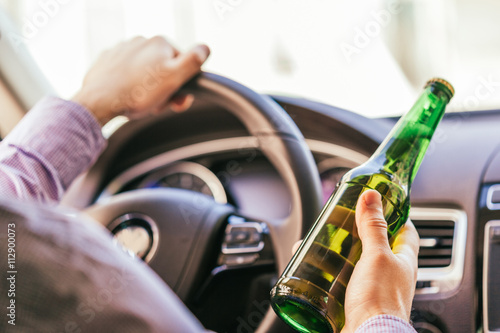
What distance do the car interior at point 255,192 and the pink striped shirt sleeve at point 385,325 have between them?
190 mm

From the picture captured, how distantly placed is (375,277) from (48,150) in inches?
18.4

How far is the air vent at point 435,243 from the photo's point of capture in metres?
0.59

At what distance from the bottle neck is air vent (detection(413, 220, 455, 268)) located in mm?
102

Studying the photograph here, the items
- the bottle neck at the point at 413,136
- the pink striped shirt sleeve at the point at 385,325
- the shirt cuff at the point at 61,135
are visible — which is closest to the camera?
the pink striped shirt sleeve at the point at 385,325

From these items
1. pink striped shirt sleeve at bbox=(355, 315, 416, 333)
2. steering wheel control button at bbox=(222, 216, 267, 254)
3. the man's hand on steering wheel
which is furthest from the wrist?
pink striped shirt sleeve at bbox=(355, 315, 416, 333)

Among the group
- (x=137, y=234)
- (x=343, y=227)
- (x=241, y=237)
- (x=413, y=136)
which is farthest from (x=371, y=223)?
(x=137, y=234)

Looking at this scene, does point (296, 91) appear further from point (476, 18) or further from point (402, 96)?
point (476, 18)

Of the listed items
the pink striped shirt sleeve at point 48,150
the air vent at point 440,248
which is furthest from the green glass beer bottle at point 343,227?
the pink striped shirt sleeve at point 48,150

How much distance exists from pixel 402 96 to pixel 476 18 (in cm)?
15

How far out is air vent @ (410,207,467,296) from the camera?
59cm

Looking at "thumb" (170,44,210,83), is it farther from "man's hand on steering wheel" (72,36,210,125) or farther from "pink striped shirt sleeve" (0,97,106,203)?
"pink striped shirt sleeve" (0,97,106,203)

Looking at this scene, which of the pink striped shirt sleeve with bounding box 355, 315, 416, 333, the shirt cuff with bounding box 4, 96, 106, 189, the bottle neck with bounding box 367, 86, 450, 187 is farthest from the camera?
the shirt cuff with bounding box 4, 96, 106, 189

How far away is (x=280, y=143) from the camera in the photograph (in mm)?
588

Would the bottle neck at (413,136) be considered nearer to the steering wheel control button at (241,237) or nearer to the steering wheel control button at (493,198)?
the steering wheel control button at (493,198)
